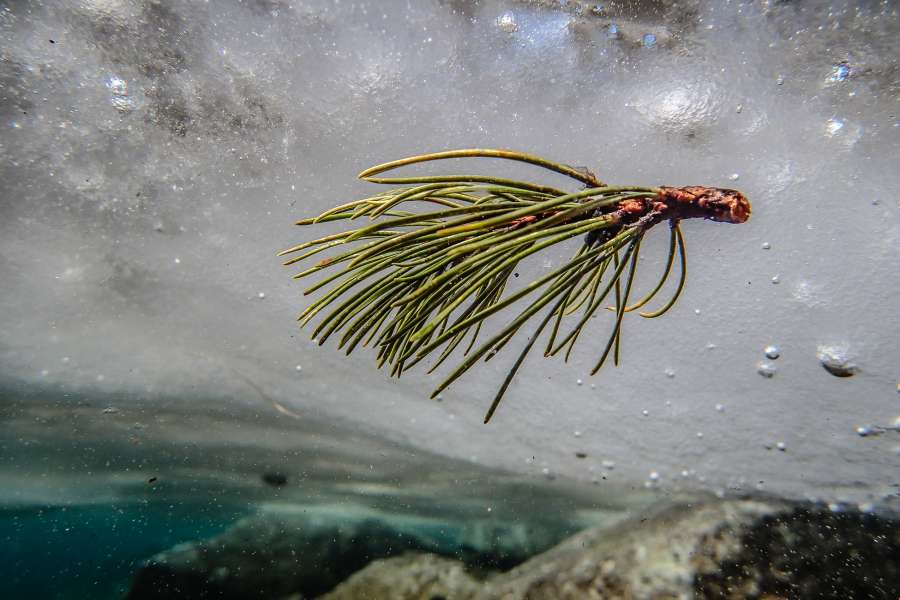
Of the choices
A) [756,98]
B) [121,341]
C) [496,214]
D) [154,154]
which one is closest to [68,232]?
[154,154]

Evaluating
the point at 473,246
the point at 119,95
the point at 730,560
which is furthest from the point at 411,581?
the point at 473,246

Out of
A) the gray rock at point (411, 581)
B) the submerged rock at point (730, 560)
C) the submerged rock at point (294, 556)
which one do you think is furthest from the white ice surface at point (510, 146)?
the submerged rock at point (294, 556)

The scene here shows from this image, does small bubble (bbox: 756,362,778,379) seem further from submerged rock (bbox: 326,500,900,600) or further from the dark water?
the dark water

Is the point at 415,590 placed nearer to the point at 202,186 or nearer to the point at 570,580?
the point at 570,580

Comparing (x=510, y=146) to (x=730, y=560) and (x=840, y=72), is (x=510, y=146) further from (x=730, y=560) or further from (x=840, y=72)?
(x=730, y=560)

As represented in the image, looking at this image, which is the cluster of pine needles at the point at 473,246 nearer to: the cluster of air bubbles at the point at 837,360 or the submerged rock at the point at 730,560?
the cluster of air bubbles at the point at 837,360

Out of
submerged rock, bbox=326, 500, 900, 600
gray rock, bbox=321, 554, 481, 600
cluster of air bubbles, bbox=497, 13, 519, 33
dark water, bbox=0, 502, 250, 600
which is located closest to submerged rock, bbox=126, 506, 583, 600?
gray rock, bbox=321, 554, 481, 600
